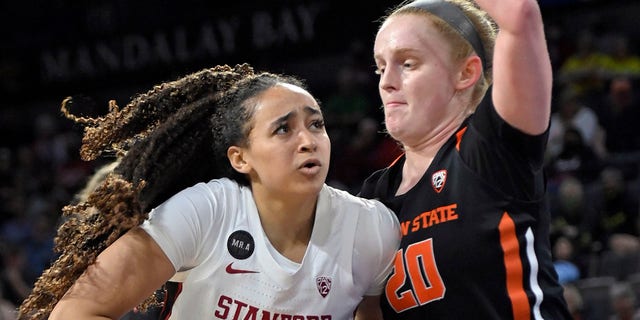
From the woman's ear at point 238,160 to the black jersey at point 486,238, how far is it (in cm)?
51

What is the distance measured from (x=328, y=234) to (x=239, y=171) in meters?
0.31

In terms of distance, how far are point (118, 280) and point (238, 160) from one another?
0.56 m

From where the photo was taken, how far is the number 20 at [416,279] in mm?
2689

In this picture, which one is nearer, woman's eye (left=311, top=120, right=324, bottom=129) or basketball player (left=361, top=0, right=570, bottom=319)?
basketball player (left=361, top=0, right=570, bottom=319)

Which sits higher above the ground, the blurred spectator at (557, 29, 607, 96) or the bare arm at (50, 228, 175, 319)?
the bare arm at (50, 228, 175, 319)

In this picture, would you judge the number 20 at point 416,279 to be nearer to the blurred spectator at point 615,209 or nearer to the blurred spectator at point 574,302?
the blurred spectator at point 574,302

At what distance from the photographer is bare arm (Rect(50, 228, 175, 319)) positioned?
2423 mm

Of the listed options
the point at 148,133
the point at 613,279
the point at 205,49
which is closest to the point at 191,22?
the point at 205,49

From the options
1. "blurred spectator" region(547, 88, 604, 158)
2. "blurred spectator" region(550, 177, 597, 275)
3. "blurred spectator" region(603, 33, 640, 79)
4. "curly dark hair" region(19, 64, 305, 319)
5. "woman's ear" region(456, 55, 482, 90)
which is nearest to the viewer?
"curly dark hair" region(19, 64, 305, 319)

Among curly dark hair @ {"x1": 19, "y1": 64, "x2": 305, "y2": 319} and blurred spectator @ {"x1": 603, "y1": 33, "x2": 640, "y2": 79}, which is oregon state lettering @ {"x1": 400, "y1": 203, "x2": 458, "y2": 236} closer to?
curly dark hair @ {"x1": 19, "y1": 64, "x2": 305, "y2": 319}

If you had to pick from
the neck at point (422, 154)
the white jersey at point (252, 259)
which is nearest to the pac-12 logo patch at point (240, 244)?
the white jersey at point (252, 259)

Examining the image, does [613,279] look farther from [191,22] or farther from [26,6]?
[26,6]

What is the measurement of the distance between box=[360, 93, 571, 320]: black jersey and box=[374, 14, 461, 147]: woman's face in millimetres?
154

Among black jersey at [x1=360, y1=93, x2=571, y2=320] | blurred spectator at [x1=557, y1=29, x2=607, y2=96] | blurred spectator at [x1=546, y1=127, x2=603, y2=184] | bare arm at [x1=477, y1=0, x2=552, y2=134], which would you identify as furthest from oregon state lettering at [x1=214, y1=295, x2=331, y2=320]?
blurred spectator at [x1=557, y1=29, x2=607, y2=96]
